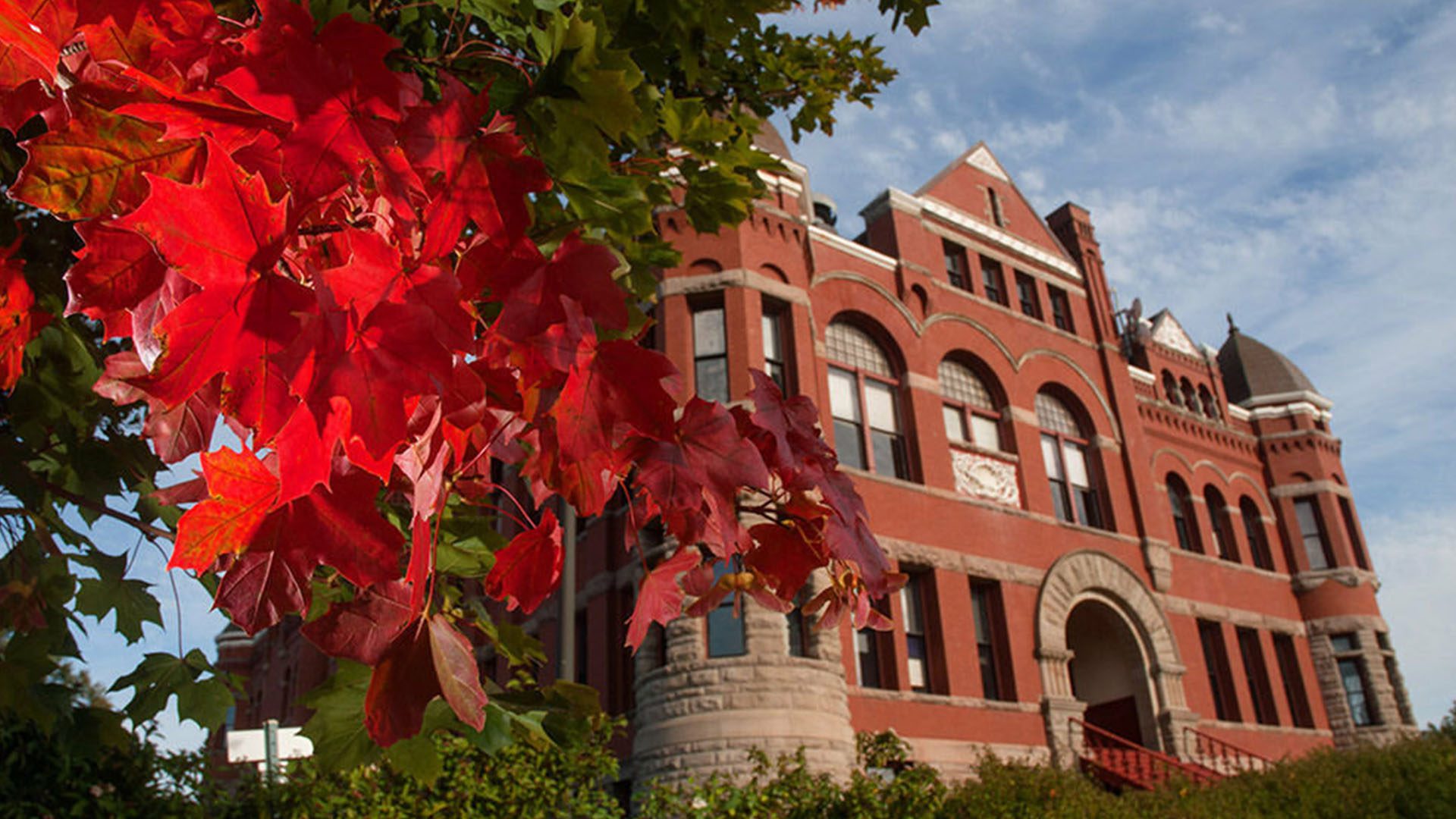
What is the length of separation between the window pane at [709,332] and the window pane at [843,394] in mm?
2384

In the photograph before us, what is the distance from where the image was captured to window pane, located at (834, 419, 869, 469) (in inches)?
717

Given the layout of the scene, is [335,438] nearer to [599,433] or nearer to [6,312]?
[599,433]

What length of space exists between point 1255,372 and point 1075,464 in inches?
459

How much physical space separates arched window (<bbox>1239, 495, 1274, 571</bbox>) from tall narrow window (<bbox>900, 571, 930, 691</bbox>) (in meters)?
12.9

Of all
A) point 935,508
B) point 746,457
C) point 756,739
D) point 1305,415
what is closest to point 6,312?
point 746,457

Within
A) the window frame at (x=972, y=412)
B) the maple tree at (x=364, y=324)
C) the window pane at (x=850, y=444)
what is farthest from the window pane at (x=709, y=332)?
the maple tree at (x=364, y=324)

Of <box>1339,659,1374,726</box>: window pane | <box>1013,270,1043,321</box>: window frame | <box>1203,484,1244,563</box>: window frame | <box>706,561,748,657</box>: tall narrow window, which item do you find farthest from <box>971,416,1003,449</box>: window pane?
<box>1339,659,1374,726</box>: window pane

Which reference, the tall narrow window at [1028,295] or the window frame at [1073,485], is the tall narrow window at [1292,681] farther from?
the tall narrow window at [1028,295]

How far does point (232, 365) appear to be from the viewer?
1069 millimetres

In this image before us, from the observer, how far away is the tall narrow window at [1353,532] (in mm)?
27312

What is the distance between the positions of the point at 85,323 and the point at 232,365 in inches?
166

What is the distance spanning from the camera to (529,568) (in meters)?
1.74

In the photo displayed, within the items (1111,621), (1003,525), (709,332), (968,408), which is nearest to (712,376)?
(709,332)

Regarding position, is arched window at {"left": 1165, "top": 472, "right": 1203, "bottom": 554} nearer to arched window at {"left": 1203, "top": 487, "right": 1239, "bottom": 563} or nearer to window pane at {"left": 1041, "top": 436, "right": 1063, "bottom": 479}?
arched window at {"left": 1203, "top": 487, "right": 1239, "bottom": 563}
